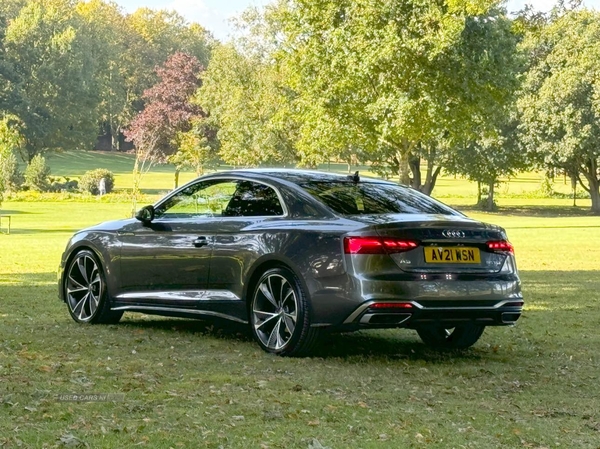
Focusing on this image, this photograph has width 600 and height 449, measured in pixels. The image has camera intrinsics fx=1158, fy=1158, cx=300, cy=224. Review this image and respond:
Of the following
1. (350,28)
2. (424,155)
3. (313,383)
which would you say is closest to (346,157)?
(424,155)

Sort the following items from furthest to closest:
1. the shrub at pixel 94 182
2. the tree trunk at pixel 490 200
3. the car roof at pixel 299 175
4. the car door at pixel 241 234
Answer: the shrub at pixel 94 182, the tree trunk at pixel 490 200, the car roof at pixel 299 175, the car door at pixel 241 234

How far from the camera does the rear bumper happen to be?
8531mm

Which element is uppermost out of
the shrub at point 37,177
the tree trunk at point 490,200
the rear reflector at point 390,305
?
the rear reflector at point 390,305

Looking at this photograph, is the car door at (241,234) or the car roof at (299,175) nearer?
the car door at (241,234)

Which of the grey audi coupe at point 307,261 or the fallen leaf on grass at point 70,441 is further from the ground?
the grey audi coupe at point 307,261

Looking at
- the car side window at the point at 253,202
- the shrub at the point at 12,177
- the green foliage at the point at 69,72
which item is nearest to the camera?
the car side window at the point at 253,202

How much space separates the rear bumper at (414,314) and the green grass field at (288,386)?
35 cm

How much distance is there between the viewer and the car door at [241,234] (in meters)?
9.40

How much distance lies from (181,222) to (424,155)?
177 feet

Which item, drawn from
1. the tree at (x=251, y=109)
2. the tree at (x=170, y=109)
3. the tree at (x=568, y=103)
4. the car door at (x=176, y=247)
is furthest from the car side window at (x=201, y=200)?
the tree at (x=170, y=109)

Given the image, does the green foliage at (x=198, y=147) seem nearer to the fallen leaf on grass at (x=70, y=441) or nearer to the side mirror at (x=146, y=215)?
the side mirror at (x=146, y=215)

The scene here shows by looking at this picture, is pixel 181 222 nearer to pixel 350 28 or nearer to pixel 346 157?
pixel 350 28

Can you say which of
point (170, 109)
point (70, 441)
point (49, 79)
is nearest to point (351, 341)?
point (70, 441)

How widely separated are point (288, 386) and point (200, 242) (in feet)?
8.28
